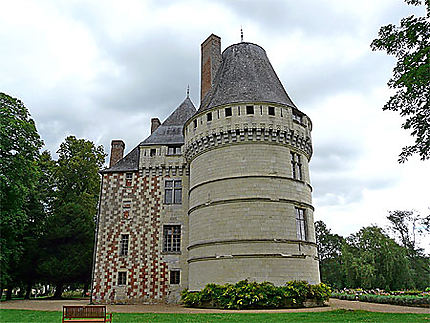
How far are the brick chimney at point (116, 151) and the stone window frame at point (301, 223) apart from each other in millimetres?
12765

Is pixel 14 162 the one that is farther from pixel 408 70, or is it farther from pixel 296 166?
pixel 408 70

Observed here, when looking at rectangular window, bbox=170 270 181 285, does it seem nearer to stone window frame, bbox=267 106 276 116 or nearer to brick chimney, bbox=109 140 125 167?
brick chimney, bbox=109 140 125 167

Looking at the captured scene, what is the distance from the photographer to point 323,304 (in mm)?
15680

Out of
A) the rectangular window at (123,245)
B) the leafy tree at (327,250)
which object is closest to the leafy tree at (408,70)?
the rectangular window at (123,245)

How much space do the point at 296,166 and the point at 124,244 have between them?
35.5ft

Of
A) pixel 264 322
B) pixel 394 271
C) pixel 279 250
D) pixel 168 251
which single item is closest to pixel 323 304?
pixel 279 250

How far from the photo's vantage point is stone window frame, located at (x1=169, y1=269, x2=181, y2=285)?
Answer: 1966cm

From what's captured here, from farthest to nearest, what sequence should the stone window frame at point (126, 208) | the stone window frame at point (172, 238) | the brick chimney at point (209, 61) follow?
the brick chimney at point (209, 61) < the stone window frame at point (126, 208) < the stone window frame at point (172, 238)

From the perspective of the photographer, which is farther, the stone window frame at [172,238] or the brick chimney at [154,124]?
the brick chimney at [154,124]

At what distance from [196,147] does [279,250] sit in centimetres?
667

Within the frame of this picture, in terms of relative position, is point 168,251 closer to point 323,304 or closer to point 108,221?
point 108,221

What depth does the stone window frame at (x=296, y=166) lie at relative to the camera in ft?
57.3

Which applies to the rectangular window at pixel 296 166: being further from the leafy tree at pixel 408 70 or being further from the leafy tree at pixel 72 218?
the leafy tree at pixel 72 218

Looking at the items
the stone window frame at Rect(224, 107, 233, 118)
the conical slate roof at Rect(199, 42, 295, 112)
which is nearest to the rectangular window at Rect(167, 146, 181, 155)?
the conical slate roof at Rect(199, 42, 295, 112)
